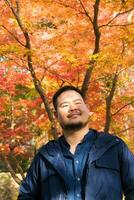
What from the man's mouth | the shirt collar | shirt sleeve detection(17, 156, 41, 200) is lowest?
shirt sleeve detection(17, 156, 41, 200)

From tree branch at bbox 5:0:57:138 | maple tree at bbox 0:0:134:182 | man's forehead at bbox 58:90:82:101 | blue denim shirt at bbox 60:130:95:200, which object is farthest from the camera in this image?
maple tree at bbox 0:0:134:182

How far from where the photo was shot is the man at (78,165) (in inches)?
83.4

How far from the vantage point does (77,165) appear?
7.09ft

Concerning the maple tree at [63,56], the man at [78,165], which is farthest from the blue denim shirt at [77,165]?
the maple tree at [63,56]

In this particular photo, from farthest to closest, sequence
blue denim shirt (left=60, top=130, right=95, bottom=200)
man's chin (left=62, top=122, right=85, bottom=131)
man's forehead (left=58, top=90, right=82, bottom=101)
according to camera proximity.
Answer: man's forehead (left=58, top=90, right=82, bottom=101) → man's chin (left=62, top=122, right=85, bottom=131) → blue denim shirt (left=60, top=130, right=95, bottom=200)

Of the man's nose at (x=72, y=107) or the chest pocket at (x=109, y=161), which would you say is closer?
the chest pocket at (x=109, y=161)

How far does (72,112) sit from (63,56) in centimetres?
525

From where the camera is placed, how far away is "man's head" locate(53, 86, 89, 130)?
2225mm

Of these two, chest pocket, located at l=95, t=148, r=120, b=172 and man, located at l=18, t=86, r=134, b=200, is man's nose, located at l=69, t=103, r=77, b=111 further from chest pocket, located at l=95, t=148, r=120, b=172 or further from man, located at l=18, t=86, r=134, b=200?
chest pocket, located at l=95, t=148, r=120, b=172

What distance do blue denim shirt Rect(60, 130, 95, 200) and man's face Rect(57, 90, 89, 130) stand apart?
100 mm

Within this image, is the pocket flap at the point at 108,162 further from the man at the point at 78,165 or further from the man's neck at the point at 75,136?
the man's neck at the point at 75,136

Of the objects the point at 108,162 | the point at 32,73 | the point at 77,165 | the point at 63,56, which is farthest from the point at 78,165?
the point at 32,73

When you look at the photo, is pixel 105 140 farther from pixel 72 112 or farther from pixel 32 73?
pixel 32 73

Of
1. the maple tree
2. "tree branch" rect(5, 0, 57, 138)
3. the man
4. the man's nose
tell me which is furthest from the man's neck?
"tree branch" rect(5, 0, 57, 138)
